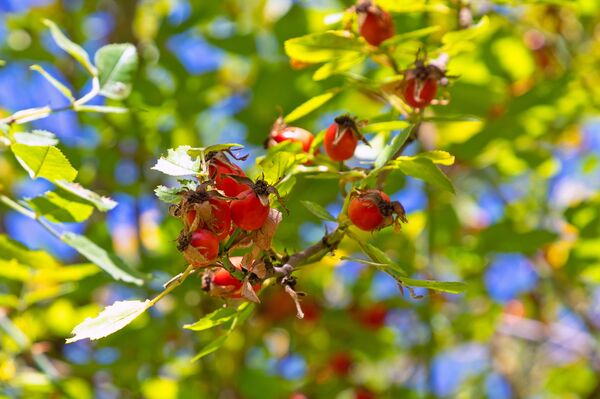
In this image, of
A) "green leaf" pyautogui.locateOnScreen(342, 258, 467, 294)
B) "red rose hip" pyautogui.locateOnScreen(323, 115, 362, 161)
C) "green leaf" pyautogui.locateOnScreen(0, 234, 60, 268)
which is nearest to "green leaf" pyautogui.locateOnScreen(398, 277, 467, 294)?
"green leaf" pyautogui.locateOnScreen(342, 258, 467, 294)

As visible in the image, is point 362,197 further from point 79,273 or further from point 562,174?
point 562,174

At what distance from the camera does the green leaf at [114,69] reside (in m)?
1.68

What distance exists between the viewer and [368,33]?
1617mm

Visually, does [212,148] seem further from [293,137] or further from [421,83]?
[421,83]

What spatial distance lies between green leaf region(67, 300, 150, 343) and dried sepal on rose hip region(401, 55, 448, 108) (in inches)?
26.6

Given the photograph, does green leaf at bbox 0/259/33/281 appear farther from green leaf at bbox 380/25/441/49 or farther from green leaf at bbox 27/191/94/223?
green leaf at bbox 380/25/441/49

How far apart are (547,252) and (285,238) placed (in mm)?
1361

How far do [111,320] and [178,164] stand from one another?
27cm

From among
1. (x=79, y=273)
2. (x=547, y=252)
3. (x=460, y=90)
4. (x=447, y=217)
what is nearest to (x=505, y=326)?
(x=547, y=252)

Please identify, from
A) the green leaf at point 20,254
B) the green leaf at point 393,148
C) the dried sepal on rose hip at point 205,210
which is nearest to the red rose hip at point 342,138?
the green leaf at point 393,148

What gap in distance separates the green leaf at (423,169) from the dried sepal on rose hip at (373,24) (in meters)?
0.40

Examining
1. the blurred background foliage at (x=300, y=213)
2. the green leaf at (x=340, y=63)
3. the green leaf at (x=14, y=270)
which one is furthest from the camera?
the blurred background foliage at (x=300, y=213)

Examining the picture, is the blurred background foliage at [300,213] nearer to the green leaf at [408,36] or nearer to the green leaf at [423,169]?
the green leaf at [408,36]

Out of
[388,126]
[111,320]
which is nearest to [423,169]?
[388,126]
